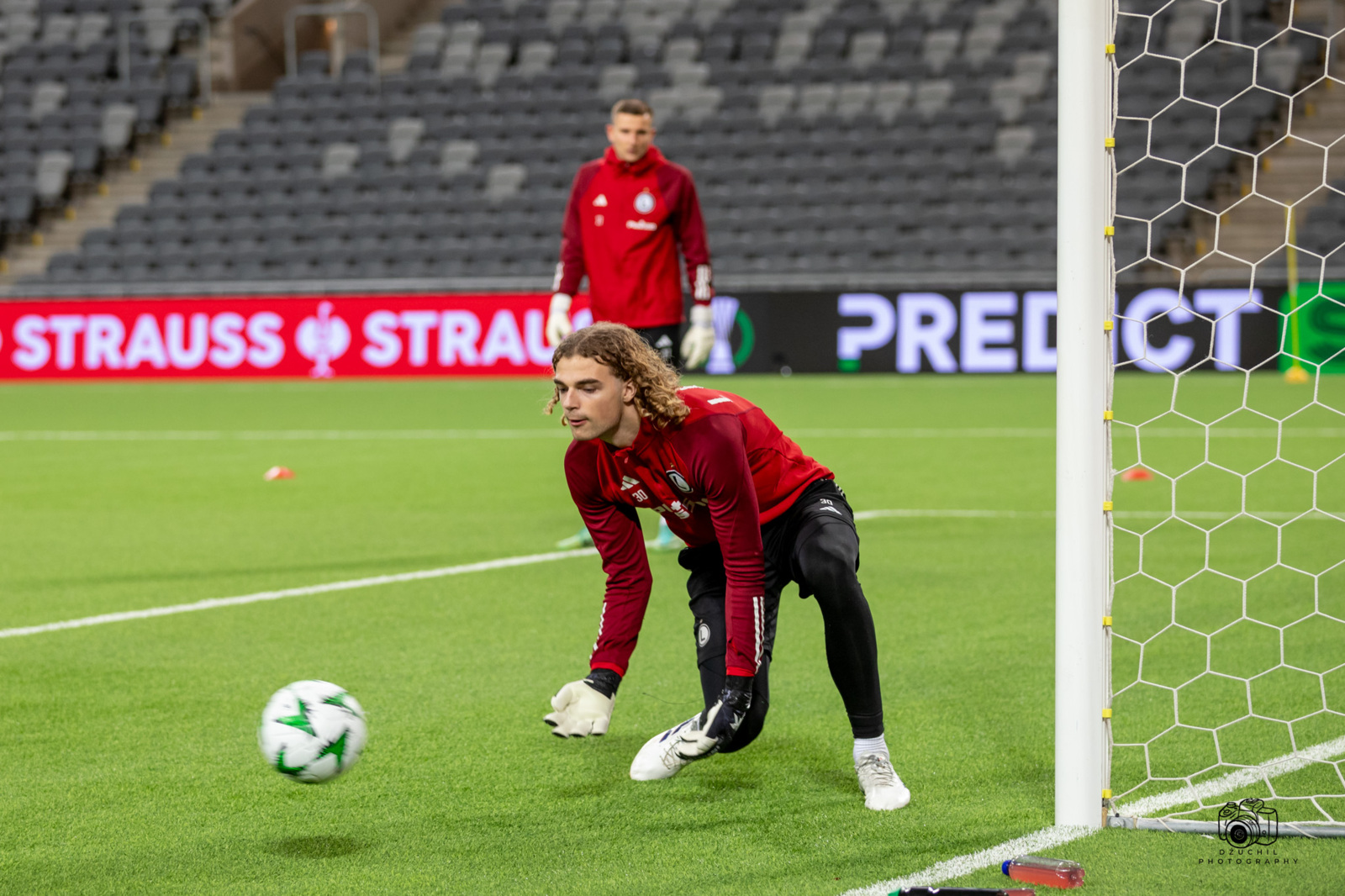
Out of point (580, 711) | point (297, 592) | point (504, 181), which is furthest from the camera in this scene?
point (504, 181)

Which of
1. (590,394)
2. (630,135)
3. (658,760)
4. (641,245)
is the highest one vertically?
(630,135)

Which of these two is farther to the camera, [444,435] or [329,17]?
[329,17]

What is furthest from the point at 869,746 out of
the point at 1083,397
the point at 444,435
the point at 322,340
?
the point at 322,340

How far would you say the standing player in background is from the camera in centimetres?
675

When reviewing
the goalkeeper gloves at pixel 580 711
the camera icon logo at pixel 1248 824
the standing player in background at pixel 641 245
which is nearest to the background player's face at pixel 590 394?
the goalkeeper gloves at pixel 580 711

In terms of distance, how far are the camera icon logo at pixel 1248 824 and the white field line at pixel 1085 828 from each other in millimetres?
121

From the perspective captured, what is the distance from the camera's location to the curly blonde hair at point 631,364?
3215 millimetres

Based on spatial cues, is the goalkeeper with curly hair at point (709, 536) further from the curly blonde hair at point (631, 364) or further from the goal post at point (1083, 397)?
the goal post at point (1083, 397)

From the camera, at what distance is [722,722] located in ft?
10.5

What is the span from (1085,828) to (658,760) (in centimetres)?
101

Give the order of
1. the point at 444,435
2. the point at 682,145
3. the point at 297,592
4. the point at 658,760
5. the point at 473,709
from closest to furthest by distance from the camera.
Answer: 1. the point at 658,760
2. the point at 473,709
3. the point at 297,592
4. the point at 444,435
5. the point at 682,145

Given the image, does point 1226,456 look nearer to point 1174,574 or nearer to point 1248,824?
point 1174,574

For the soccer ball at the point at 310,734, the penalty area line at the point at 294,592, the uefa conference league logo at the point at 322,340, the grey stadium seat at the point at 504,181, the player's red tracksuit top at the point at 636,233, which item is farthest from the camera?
the grey stadium seat at the point at 504,181

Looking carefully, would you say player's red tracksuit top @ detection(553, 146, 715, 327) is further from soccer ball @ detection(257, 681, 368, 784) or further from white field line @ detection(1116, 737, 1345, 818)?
white field line @ detection(1116, 737, 1345, 818)
